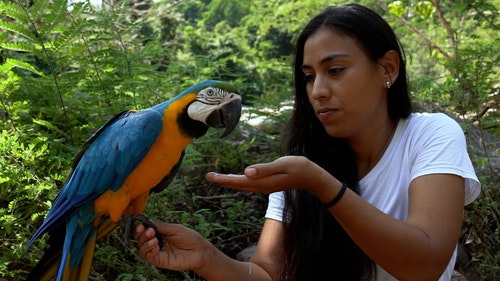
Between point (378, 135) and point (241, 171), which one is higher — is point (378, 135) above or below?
above

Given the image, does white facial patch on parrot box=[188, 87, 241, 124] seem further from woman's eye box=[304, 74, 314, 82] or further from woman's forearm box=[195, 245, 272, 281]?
woman's forearm box=[195, 245, 272, 281]

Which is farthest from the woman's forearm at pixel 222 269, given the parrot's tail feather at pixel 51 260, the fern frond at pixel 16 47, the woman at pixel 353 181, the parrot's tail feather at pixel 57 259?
the fern frond at pixel 16 47

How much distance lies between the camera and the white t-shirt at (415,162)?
1.30 meters

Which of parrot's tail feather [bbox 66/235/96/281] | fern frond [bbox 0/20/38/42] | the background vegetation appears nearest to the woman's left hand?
parrot's tail feather [bbox 66/235/96/281]

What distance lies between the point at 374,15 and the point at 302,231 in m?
0.65

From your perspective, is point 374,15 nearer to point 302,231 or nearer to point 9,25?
point 302,231

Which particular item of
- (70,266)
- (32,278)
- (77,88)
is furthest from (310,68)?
Answer: (77,88)

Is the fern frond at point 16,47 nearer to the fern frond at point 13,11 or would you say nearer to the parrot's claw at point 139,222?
the fern frond at point 13,11

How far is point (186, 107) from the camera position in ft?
4.32

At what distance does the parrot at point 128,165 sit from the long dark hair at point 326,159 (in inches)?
12.6

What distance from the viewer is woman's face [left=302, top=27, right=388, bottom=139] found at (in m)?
1.37

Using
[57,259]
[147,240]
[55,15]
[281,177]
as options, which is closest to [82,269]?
[57,259]

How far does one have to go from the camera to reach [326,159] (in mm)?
1612

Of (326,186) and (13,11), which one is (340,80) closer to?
(326,186)
